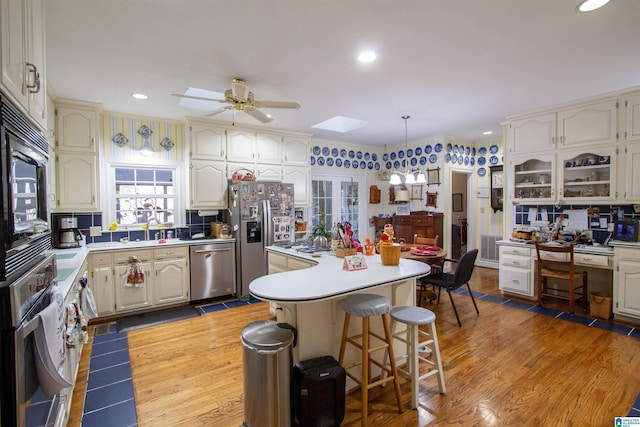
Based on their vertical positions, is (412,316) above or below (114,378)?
above

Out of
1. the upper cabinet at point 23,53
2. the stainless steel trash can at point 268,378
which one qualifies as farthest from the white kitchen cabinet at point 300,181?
the upper cabinet at point 23,53

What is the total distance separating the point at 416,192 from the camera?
597 cm

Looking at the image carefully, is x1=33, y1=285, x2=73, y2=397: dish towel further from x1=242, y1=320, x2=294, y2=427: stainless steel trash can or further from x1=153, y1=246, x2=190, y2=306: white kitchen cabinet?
x1=153, y1=246, x2=190, y2=306: white kitchen cabinet

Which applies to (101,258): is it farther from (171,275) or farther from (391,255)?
(391,255)

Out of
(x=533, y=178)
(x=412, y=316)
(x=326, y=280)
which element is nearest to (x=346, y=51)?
(x=326, y=280)

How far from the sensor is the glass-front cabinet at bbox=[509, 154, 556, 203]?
4.11 meters

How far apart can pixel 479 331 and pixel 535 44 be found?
8.69ft

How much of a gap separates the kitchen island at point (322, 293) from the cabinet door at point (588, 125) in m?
3.00

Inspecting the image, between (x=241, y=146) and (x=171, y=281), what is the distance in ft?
6.94

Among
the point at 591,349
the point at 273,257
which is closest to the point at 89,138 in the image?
the point at 273,257

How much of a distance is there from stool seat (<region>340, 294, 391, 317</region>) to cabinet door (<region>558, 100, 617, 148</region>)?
355 cm

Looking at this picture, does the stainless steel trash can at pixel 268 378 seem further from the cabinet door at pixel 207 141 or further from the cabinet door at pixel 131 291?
the cabinet door at pixel 207 141

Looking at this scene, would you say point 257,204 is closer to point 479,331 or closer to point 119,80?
point 119,80

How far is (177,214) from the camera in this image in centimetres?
458
